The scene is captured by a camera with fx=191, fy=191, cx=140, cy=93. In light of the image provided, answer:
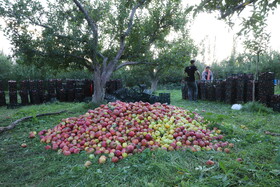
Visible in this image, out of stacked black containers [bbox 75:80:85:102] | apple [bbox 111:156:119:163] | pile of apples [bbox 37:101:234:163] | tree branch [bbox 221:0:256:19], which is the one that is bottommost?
apple [bbox 111:156:119:163]

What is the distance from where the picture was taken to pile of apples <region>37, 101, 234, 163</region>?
10.3 feet

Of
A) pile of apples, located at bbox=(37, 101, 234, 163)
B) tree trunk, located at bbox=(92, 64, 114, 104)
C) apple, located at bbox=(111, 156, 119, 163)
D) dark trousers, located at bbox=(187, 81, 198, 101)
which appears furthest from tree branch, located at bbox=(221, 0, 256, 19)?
dark trousers, located at bbox=(187, 81, 198, 101)

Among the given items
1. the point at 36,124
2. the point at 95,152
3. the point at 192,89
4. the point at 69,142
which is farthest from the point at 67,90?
the point at 95,152

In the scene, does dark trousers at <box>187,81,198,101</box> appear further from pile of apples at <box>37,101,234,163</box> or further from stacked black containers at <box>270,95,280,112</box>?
pile of apples at <box>37,101,234,163</box>

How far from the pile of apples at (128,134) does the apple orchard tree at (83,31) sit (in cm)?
380

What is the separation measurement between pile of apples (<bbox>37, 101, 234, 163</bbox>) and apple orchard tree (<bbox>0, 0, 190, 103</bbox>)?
3.80 meters

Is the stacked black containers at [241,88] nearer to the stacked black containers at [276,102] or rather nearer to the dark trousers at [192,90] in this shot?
the stacked black containers at [276,102]

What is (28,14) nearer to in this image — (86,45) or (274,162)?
(86,45)

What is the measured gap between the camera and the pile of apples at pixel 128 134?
313 centimetres

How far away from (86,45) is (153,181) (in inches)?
265

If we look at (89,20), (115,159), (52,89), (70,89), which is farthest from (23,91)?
(115,159)

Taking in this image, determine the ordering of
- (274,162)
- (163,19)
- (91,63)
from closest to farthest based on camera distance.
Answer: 1. (274,162)
2. (91,63)
3. (163,19)

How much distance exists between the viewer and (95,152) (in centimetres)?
307

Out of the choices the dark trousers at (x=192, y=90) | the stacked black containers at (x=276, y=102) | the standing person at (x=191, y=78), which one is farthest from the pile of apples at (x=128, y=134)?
the dark trousers at (x=192, y=90)
